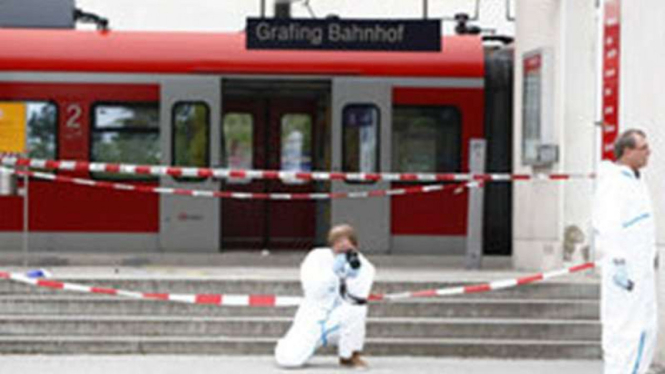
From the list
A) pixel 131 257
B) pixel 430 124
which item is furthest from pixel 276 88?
pixel 131 257

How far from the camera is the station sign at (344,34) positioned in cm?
1600

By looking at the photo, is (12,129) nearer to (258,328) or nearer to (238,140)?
(238,140)

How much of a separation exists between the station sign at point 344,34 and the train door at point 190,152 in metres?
1.53

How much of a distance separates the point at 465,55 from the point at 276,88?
2.48 meters

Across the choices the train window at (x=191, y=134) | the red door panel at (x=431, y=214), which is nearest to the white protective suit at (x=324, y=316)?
the red door panel at (x=431, y=214)

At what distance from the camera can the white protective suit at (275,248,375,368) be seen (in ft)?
36.2

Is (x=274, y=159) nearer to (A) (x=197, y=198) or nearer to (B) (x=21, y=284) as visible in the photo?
(A) (x=197, y=198)

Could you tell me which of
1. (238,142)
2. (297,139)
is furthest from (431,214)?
(238,142)

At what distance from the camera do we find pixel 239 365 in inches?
447

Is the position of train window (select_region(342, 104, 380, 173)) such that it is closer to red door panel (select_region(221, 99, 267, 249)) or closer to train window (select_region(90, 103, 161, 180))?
red door panel (select_region(221, 99, 267, 249))

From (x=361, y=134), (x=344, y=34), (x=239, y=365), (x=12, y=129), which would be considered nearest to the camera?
(x=239, y=365)

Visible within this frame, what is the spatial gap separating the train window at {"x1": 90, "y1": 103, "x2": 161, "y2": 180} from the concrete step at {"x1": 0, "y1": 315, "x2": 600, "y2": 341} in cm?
525

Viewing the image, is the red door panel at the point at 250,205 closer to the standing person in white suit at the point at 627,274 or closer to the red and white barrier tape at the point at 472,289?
the red and white barrier tape at the point at 472,289

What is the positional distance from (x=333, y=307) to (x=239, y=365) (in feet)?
3.03
